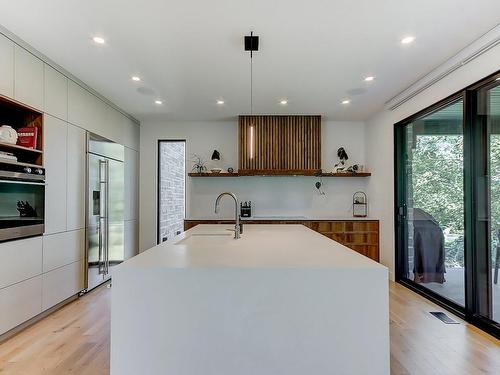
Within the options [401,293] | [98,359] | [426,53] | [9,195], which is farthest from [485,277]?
[9,195]

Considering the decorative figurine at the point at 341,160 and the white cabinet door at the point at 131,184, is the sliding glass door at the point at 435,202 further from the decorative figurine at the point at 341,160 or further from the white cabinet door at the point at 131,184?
the white cabinet door at the point at 131,184

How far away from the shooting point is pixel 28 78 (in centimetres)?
293

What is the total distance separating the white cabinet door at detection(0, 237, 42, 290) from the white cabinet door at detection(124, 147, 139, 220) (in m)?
2.09

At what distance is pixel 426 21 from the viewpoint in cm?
245

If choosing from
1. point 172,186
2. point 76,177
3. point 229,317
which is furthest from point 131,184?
point 229,317

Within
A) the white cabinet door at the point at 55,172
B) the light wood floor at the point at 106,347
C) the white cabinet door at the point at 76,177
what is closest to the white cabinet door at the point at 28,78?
the white cabinet door at the point at 55,172

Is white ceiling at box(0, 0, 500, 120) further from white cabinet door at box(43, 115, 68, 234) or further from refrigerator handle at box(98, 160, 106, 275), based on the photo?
refrigerator handle at box(98, 160, 106, 275)

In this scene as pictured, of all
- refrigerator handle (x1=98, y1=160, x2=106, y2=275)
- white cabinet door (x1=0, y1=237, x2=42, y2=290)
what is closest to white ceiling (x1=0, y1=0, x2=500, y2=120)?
refrigerator handle (x1=98, y1=160, x2=106, y2=275)

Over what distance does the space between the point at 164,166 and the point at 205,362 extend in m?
4.71

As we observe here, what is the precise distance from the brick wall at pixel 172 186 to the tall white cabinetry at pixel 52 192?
158 centimetres

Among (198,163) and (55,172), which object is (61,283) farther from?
(198,163)

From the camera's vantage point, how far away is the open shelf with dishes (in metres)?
2.82

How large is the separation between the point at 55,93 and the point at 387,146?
4413mm

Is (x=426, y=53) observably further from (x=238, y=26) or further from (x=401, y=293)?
(x=401, y=293)
